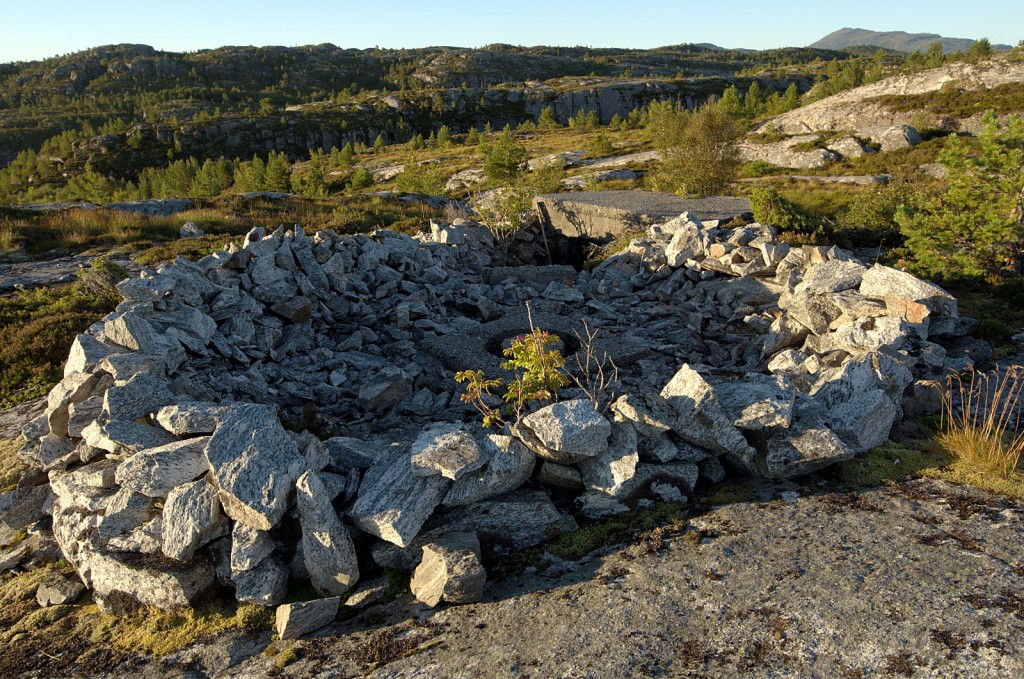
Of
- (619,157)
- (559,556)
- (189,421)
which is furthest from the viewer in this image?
(619,157)

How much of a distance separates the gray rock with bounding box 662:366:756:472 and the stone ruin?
3cm

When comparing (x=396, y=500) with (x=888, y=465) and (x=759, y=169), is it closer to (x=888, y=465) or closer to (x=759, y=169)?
(x=888, y=465)

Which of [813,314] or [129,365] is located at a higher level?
[129,365]

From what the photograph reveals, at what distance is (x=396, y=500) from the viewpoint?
6008mm

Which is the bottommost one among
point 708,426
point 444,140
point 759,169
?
point 708,426

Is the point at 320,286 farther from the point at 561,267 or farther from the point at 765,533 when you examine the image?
the point at 765,533

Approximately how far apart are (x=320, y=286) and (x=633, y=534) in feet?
34.7

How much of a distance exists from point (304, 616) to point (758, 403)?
566cm

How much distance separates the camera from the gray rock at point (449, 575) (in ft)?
17.5

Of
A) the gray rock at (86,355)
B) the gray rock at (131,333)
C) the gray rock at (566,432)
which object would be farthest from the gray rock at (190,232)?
the gray rock at (566,432)

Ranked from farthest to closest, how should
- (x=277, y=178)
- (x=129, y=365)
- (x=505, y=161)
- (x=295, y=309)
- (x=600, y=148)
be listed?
(x=600, y=148)
(x=277, y=178)
(x=505, y=161)
(x=295, y=309)
(x=129, y=365)

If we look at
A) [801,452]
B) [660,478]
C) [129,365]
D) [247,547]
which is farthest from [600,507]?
[129,365]

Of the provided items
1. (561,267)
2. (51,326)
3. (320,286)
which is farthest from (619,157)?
(51,326)

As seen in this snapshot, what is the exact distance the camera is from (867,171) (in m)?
40.8
